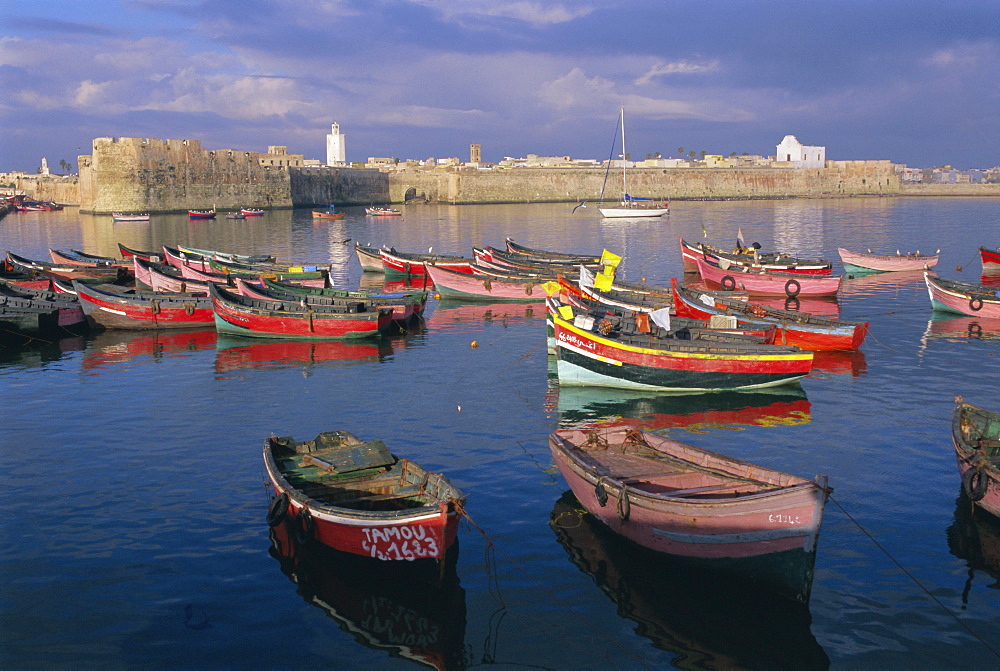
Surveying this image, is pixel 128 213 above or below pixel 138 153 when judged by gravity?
below

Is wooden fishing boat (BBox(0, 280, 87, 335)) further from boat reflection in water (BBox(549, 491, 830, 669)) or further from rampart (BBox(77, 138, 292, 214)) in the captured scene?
rampart (BBox(77, 138, 292, 214))

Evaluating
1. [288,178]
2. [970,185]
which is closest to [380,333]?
[288,178]

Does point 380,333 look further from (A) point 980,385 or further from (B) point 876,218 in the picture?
(B) point 876,218

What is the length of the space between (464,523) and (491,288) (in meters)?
22.8

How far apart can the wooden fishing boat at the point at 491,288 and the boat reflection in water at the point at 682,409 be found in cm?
1471

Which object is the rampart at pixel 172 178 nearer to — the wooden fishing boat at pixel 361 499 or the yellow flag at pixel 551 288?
the yellow flag at pixel 551 288

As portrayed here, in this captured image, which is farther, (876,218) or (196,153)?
(196,153)

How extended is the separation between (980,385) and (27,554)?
67.9ft

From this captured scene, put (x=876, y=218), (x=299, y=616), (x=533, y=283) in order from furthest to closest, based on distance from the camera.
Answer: (x=876, y=218)
(x=533, y=283)
(x=299, y=616)

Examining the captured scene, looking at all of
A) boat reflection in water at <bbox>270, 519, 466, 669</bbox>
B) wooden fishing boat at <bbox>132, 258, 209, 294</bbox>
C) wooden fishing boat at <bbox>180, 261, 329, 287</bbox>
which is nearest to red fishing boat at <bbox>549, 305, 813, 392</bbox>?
boat reflection in water at <bbox>270, 519, 466, 669</bbox>

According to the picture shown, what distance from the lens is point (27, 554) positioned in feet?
38.4

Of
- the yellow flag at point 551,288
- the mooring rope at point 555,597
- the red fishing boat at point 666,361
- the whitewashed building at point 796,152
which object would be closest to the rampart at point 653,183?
the whitewashed building at point 796,152

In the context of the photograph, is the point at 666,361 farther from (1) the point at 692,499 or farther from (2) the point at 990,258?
(2) the point at 990,258

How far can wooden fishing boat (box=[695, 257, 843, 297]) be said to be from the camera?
114ft
